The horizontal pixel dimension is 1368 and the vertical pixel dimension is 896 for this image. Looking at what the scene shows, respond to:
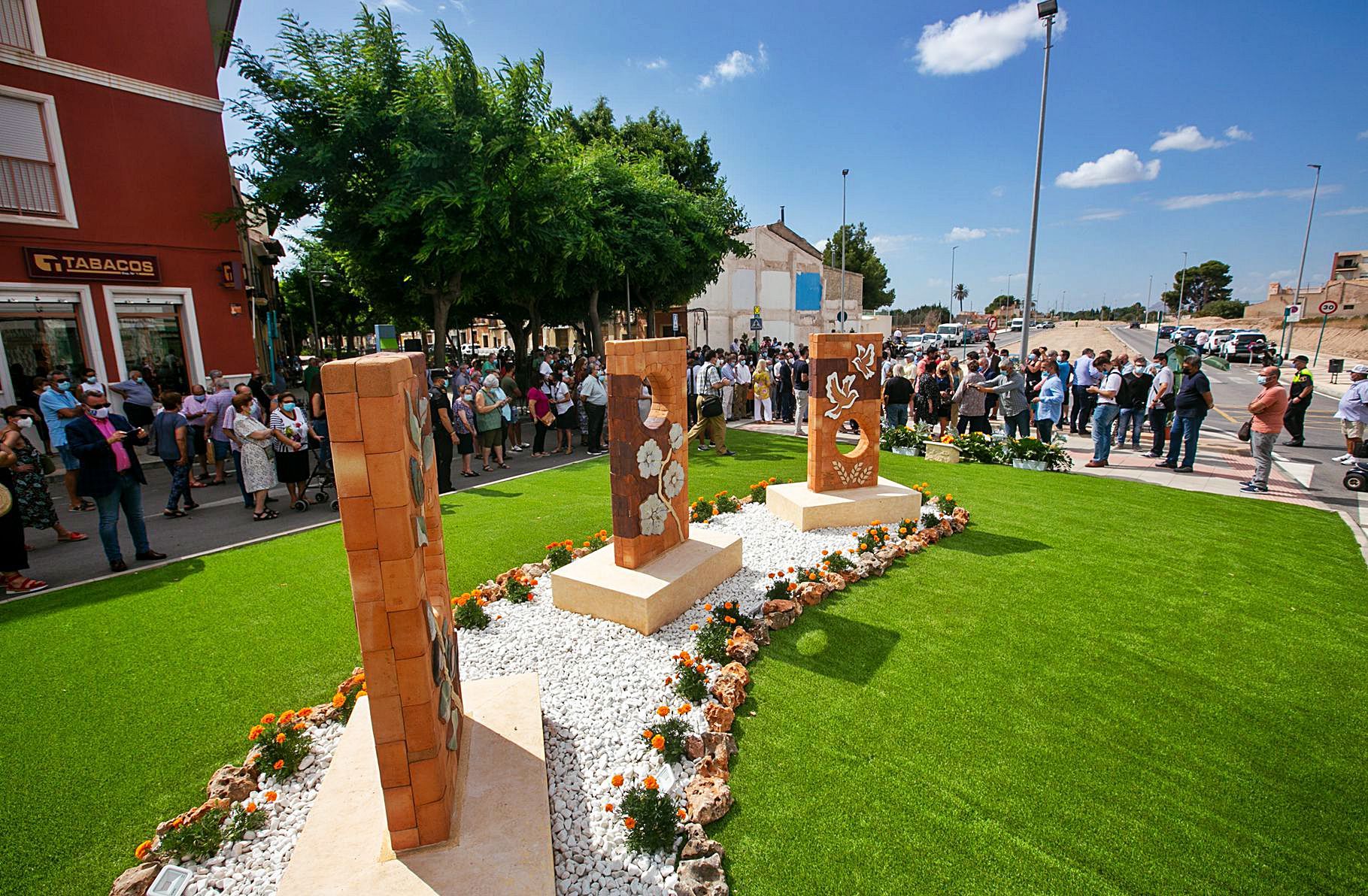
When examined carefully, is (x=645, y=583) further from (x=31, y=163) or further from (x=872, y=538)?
(x=31, y=163)

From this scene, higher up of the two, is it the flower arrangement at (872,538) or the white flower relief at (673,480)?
the white flower relief at (673,480)

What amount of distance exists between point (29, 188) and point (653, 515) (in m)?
14.8

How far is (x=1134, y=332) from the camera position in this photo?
59062 mm

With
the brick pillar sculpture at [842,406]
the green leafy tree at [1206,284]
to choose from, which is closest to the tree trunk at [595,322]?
the brick pillar sculpture at [842,406]

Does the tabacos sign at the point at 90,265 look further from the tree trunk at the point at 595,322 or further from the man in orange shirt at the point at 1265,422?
the man in orange shirt at the point at 1265,422

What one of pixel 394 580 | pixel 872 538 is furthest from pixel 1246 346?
pixel 394 580

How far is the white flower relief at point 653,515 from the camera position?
5.91 metres

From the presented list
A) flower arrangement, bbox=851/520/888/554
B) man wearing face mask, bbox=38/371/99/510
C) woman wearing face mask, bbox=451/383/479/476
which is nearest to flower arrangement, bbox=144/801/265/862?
flower arrangement, bbox=851/520/888/554

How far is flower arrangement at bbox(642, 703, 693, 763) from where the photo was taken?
3924mm

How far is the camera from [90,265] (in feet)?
40.7

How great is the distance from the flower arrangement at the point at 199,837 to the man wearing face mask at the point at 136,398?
11831mm

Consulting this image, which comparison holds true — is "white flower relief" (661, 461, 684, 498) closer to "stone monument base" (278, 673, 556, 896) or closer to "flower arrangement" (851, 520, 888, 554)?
"flower arrangement" (851, 520, 888, 554)

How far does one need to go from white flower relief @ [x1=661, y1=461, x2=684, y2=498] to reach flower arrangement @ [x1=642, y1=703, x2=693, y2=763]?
2410 millimetres

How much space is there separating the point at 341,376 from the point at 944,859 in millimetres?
3814
